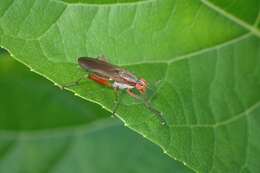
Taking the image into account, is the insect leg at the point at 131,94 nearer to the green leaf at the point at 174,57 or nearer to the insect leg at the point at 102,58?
the green leaf at the point at 174,57

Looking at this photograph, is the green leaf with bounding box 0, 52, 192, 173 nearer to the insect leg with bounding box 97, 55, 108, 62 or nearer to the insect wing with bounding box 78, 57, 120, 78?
the insect wing with bounding box 78, 57, 120, 78

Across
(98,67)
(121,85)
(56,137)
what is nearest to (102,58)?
(98,67)

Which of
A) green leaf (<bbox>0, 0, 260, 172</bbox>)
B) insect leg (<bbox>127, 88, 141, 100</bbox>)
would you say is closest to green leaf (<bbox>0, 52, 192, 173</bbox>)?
insect leg (<bbox>127, 88, 141, 100</bbox>)

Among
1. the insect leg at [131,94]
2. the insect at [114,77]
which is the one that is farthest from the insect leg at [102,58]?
the insect leg at [131,94]

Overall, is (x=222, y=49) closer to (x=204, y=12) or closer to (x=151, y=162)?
(x=204, y=12)

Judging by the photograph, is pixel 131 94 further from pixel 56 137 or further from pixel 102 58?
pixel 56 137
